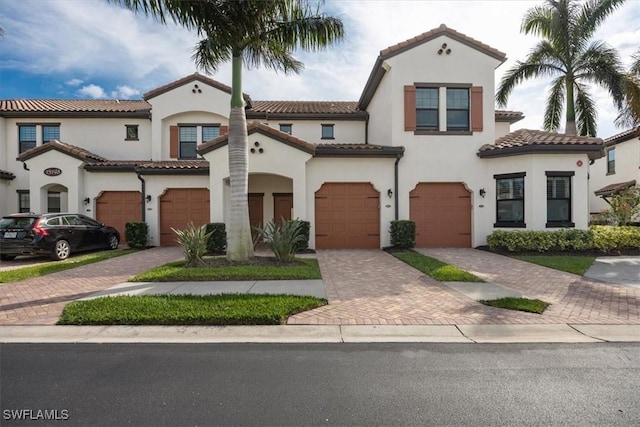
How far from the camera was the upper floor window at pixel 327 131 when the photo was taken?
688 inches

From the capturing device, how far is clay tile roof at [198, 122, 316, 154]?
11.9m

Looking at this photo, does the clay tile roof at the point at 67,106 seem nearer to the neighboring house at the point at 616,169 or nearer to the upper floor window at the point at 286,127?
the upper floor window at the point at 286,127

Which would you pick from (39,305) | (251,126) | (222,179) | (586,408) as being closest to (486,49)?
(251,126)

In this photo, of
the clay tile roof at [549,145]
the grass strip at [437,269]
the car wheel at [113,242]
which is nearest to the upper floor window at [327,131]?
the clay tile roof at [549,145]

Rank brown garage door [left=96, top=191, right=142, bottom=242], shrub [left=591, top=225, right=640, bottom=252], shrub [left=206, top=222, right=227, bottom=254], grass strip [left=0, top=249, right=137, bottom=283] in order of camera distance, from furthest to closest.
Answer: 1. brown garage door [left=96, top=191, right=142, bottom=242]
2. shrub [left=206, top=222, right=227, bottom=254]
3. shrub [left=591, top=225, right=640, bottom=252]
4. grass strip [left=0, top=249, right=137, bottom=283]

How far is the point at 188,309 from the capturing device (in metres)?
5.25

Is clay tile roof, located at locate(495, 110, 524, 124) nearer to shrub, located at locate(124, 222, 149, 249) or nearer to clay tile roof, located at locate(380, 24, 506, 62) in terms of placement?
clay tile roof, located at locate(380, 24, 506, 62)

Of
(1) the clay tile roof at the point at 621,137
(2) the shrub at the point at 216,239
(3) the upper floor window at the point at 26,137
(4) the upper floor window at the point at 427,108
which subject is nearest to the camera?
(2) the shrub at the point at 216,239

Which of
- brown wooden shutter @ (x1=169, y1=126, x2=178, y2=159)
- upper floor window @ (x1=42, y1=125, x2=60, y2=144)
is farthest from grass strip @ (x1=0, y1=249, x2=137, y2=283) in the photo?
upper floor window @ (x1=42, y1=125, x2=60, y2=144)

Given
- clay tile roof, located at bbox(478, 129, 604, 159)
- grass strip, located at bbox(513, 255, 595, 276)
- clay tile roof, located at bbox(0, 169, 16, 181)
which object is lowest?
grass strip, located at bbox(513, 255, 595, 276)

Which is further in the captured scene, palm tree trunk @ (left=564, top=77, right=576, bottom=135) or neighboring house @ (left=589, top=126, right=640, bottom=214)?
neighboring house @ (left=589, top=126, right=640, bottom=214)

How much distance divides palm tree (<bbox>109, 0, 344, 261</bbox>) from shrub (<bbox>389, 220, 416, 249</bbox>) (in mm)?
5829

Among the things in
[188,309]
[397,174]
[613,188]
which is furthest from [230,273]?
[613,188]

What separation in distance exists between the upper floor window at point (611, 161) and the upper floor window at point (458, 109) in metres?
17.0
